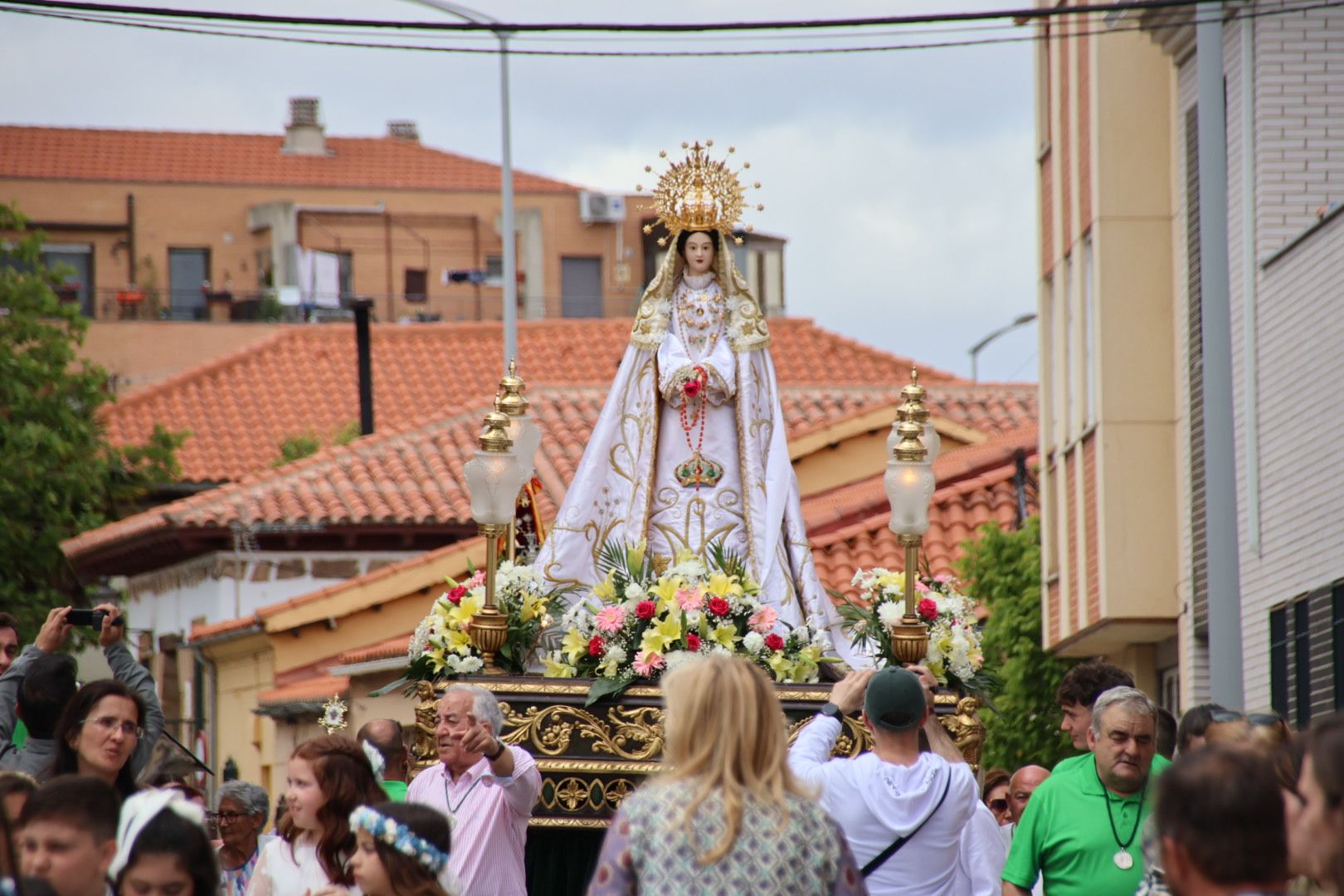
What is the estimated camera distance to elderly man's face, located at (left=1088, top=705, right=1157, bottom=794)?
813 cm

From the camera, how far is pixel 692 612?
1109 centimetres

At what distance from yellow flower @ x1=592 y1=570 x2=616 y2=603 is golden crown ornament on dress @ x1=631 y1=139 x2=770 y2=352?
1452 millimetres

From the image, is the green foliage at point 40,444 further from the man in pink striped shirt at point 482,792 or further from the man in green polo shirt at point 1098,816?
the man in green polo shirt at point 1098,816

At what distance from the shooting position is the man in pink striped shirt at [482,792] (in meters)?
9.28

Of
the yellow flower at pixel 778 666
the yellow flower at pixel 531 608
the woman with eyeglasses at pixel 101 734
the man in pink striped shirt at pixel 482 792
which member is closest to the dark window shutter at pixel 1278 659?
the yellow flower at pixel 778 666

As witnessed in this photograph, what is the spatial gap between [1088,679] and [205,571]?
2169 cm

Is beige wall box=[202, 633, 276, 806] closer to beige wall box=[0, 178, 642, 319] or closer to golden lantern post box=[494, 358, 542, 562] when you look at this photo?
golden lantern post box=[494, 358, 542, 562]

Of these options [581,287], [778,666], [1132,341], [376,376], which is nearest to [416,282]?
[581,287]

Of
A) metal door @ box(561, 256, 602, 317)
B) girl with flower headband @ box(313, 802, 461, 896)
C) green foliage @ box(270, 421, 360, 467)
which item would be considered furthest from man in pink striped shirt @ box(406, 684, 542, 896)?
metal door @ box(561, 256, 602, 317)

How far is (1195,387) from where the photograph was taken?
736 inches

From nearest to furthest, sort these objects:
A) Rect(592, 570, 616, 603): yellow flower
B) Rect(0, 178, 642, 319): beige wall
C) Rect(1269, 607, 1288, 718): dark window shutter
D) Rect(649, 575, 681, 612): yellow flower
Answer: Rect(649, 575, 681, 612): yellow flower, Rect(592, 570, 616, 603): yellow flower, Rect(1269, 607, 1288, 718): dark window shutter, Rect(0, 178, 642, 319): beige wall

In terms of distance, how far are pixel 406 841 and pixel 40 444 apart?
19859 millimetres

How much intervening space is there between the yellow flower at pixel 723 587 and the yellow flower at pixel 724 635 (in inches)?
6.1

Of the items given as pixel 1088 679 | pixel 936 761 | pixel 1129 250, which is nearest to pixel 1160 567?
pixel 1129 250
